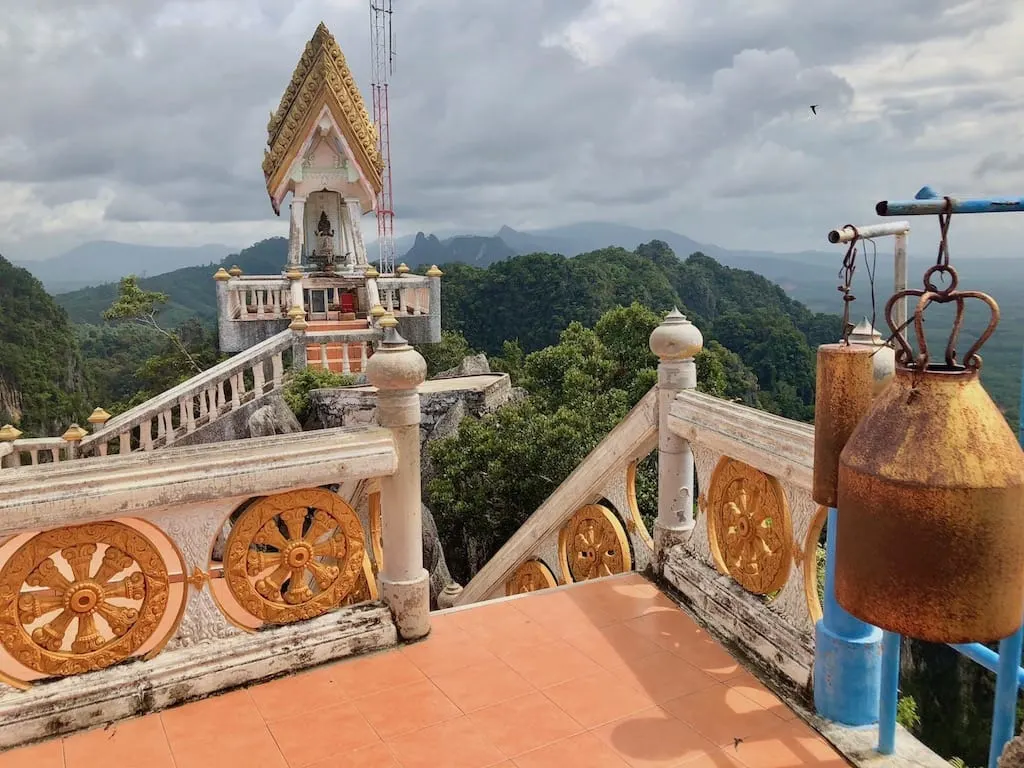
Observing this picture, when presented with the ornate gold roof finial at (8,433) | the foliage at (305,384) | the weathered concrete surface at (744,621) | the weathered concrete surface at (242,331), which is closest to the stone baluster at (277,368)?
the foliage at (305,384)

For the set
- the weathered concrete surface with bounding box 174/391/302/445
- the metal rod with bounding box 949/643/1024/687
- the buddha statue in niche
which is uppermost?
the buddha statue in niche

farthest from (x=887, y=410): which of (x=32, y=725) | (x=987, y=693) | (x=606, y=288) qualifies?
(x=606, y=288)

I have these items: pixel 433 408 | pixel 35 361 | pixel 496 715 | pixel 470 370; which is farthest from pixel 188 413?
pixel 35 361

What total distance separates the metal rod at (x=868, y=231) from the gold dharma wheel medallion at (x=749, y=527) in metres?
1.38

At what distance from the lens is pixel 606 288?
54.3 metres

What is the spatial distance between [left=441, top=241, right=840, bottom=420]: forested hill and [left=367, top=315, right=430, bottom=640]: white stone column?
132 ft

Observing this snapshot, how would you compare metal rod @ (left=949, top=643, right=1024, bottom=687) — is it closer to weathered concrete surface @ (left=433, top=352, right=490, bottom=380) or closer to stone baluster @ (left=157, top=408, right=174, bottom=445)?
stone baluster @ (left=157, top=408, right=174, bottom=445)

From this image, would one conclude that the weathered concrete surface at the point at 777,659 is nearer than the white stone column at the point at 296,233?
Yes

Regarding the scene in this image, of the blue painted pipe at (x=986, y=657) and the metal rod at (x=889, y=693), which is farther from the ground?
the blue painted pipe at (x=986, y=657)

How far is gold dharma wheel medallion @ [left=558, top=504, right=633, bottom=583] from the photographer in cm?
454

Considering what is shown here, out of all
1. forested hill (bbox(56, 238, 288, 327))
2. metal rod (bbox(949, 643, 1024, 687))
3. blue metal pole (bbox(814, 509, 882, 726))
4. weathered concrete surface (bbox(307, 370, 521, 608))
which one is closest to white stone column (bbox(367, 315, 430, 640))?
blue metal pole (bbox(814, 509, 882, 726))

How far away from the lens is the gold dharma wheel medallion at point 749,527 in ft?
11.1

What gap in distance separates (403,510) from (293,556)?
561 millimetres

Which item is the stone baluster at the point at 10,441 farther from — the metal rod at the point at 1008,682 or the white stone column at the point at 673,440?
the metal rod at the point at 1008,682
